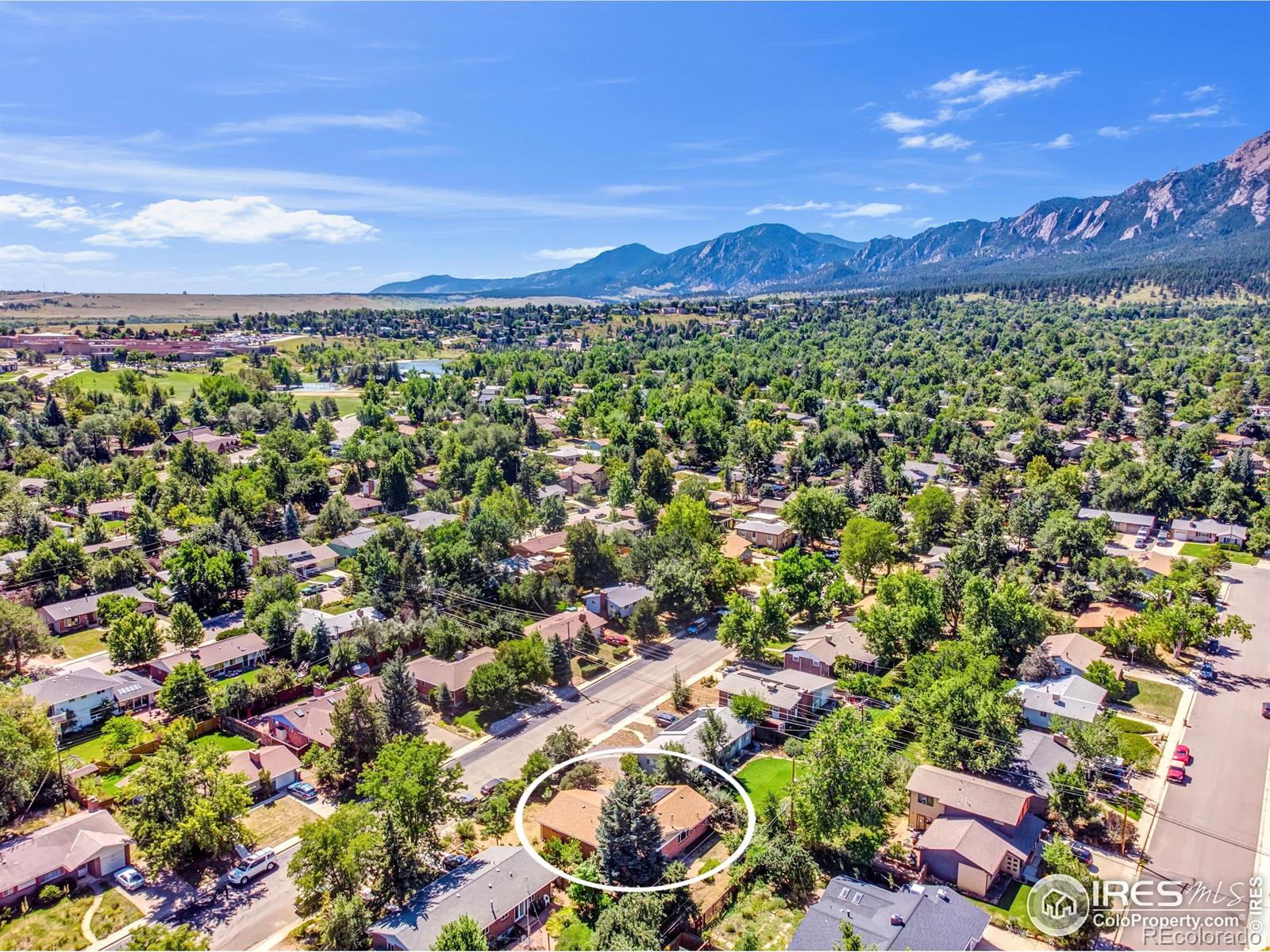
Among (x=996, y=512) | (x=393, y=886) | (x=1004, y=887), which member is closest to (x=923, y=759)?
(x=1004, y=887)

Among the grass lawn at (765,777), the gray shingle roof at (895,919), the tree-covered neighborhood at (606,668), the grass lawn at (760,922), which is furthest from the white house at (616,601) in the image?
the gray shingle roof at (895,919)

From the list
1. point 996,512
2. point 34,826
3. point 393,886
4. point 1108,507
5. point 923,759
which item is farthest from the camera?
point 1108,507

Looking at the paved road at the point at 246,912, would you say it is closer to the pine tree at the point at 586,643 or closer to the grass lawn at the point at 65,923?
the grass lawn at the point at 65,923

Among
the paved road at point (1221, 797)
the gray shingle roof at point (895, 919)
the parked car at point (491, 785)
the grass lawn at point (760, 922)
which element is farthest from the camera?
the parked car at point (491, 785)

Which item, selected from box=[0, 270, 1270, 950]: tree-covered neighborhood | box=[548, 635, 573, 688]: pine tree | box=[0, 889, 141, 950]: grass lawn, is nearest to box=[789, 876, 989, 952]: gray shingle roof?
box=[0, 270, 1270, 950]: tree-covered neighborhood

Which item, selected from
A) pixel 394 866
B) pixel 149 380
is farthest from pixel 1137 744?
pixel 149 380

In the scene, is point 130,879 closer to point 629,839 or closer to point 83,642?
point 629,839

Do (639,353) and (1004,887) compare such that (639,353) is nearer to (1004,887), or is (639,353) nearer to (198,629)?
(198,629)
